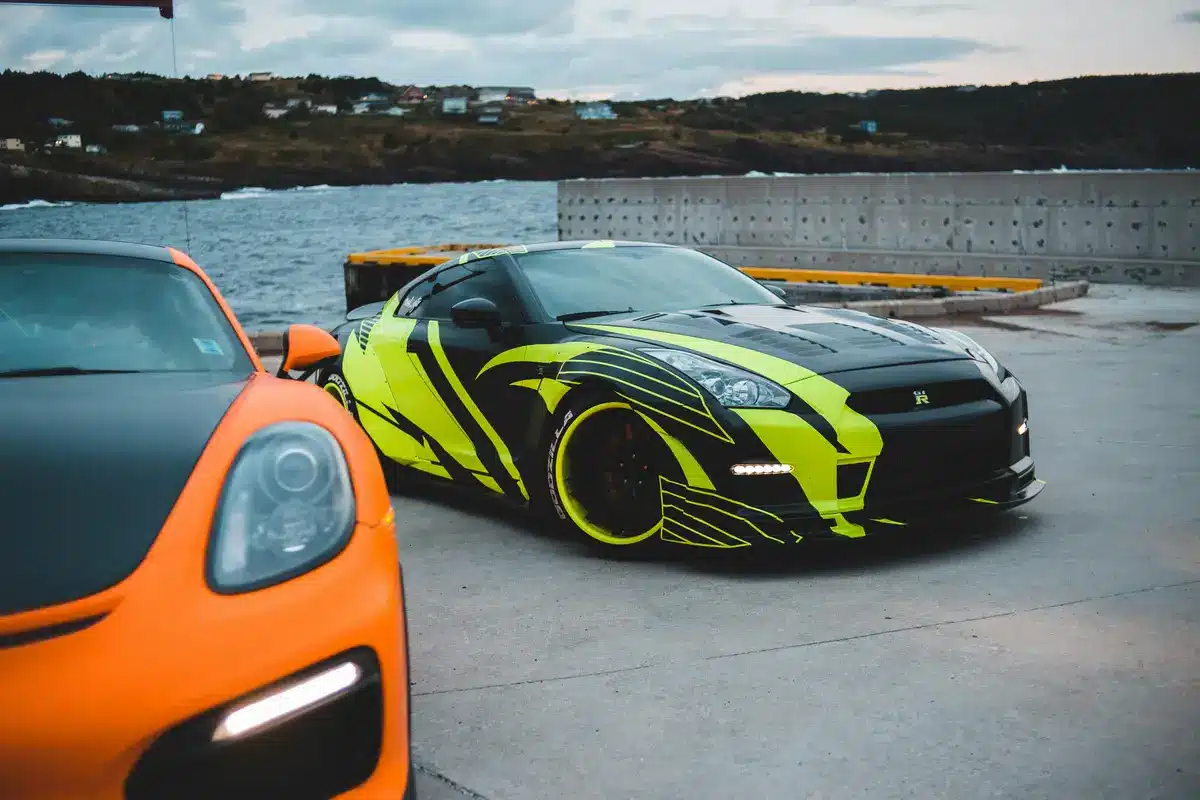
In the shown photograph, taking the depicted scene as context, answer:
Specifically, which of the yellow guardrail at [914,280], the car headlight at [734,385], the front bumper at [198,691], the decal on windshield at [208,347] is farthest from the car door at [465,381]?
the yellow guardrail at [914,280]

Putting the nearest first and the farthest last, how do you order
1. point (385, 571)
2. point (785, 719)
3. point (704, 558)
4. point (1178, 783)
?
point (385, 571) < point (1178, 783) < point (785, 719) < point (704, 558)

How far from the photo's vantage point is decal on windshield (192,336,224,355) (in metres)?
3.71

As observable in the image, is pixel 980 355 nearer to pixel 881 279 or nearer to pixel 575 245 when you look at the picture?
pixel 575 245

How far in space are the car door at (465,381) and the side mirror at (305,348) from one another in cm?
158

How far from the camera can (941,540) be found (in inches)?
210

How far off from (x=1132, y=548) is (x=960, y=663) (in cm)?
163

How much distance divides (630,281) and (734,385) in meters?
1.39

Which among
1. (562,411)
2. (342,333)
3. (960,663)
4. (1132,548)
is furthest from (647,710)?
(342,333)

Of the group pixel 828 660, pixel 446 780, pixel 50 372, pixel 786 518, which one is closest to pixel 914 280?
pixel 786 518

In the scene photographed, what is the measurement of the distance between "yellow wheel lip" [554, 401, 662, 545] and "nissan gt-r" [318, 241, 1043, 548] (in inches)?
0.4

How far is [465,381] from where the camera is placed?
19.4 feet

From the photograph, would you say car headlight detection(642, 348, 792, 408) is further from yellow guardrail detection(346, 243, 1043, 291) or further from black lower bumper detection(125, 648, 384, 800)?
yellow guardrail detection(346, 243, 1043, 291)

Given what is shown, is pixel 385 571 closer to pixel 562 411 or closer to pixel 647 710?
pixel 647 710

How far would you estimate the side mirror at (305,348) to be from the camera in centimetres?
392
